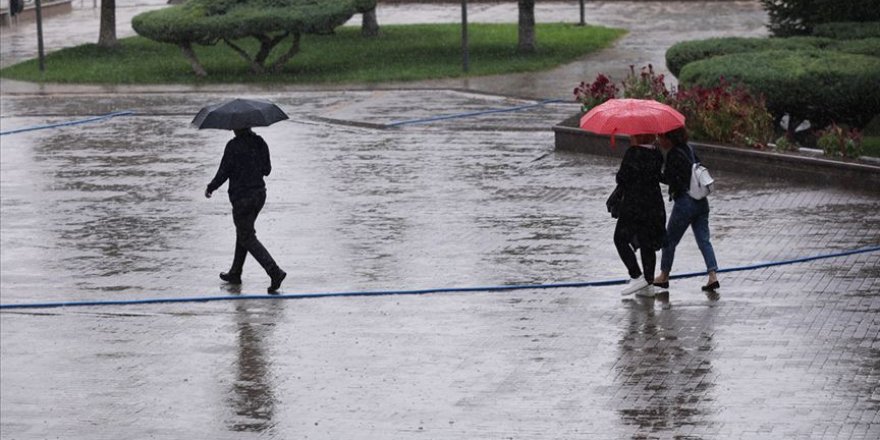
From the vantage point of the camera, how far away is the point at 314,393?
33.6ft

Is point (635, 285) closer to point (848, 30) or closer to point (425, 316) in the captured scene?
point (425, 316)

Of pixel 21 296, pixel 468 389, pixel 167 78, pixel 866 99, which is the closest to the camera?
pixel 468 389

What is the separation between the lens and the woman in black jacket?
41.1 feet

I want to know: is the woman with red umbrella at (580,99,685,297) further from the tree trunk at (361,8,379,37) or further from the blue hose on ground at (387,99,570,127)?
the tree trunk at (361,8,379,37)

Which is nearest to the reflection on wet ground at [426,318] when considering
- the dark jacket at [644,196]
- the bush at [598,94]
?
the dark jacket at [644,196]

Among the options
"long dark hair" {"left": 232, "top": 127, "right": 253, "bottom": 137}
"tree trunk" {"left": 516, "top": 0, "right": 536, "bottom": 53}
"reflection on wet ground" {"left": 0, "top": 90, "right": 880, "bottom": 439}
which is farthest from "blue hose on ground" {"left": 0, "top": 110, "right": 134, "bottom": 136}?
"long dark hair" {"left": 232, "top": 127, "right": 253, "bottom": 137}

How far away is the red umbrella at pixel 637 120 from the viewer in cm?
1224

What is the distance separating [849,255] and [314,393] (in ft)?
18.2

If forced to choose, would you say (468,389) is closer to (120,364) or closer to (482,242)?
(120,364)

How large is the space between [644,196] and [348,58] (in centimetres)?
2181

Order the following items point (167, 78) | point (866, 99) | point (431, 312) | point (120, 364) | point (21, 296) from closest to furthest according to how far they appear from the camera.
Result: point (120, 364)
point (431, 312)
point (21, 296)
point (866, 99)
point (167, 78)

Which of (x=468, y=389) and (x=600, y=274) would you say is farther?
(x=600, y=274)

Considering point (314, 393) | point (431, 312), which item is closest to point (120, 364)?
point (314, 393)

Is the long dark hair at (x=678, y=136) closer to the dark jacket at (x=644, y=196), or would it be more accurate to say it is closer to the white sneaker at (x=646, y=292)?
the dark jacket at (x=644, y=196)
